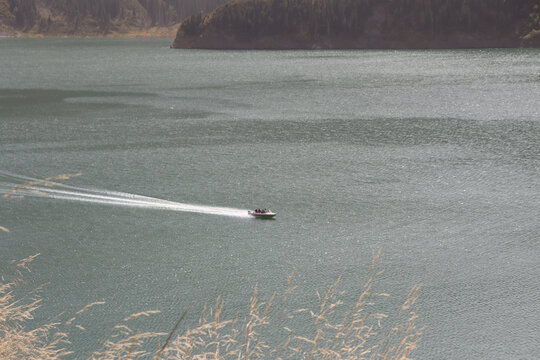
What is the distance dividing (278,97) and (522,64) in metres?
70.0

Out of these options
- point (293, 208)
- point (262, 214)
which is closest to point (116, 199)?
point (262, 214)

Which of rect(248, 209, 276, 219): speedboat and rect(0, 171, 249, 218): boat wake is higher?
rect(248, 209, 276, 219): speedboat

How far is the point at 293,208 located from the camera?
113 ft

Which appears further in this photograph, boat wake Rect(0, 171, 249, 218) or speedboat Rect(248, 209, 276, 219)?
boat wake Rect(0, 171, 249, 218)

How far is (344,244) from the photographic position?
2898 cm

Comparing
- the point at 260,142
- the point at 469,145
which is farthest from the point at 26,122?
the point at 469,145

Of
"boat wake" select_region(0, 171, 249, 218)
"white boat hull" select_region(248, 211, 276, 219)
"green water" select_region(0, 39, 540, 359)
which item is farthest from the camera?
"boat wake" select_region(0, 171, 249, 218)

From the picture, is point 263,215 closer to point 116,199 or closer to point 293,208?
point 293,208

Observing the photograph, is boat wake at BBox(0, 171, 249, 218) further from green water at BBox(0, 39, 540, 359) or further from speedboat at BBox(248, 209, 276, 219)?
speedboat at BBox(248, 209, 276, 219)

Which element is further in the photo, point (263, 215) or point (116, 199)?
point (116, 199)

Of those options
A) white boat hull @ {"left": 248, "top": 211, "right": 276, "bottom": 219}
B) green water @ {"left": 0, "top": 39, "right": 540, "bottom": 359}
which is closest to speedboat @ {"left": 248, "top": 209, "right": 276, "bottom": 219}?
white boat hull @ {"left": 248, "top": 211, "right": 276, "bottom": 219}

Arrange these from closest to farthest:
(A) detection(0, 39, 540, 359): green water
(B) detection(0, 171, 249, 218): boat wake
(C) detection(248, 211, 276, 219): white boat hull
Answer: (A) detection(0, 39, 540, 359): green water, (C) detection(248, 211, 276, 219): white boat hull, (B) detection(0, 171, 249, 218): boat wake

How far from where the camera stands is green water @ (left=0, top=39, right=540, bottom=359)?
2331 centimetres

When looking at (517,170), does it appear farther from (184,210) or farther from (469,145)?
(184,210)
